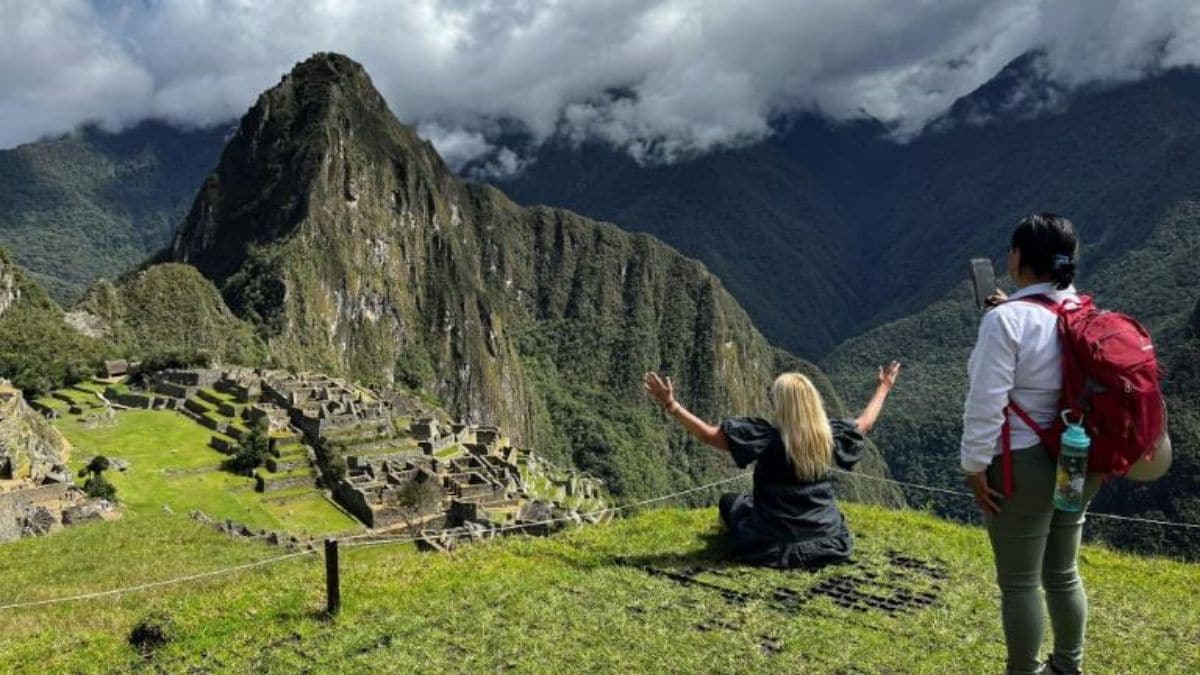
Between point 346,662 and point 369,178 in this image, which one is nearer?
point 346,662

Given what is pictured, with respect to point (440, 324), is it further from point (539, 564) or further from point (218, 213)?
point (539, 564)

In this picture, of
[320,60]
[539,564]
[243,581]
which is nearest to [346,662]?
[539,564]

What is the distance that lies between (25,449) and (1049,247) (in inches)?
1209

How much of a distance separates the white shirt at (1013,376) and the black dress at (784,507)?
3.19m

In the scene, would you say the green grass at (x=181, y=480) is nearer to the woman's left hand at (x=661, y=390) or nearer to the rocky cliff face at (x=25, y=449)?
the rocky cliff face at (x=25, y=449)

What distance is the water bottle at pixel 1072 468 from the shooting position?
13.8 ft

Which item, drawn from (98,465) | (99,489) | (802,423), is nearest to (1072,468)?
(802,423)

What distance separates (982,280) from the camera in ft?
17.2

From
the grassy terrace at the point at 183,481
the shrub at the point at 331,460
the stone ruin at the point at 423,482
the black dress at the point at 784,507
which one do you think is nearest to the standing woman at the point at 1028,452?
the black dress at the point at 784,507

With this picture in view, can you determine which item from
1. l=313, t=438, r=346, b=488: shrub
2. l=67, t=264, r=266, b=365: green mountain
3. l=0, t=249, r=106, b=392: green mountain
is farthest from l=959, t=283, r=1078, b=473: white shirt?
l=67, t=264, r=266, b=365: green mountain

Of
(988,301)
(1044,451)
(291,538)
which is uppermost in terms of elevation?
(988,301)

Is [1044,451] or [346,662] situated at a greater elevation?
[1044,451]

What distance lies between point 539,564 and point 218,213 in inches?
5651

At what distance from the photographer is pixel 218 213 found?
138 m
